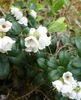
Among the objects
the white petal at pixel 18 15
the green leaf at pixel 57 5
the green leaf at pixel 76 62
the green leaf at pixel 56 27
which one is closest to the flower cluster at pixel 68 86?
the green leaf at pixel 76 62

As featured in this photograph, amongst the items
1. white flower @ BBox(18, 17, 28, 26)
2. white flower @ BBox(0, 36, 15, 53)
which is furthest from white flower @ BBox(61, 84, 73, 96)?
white flower @ BBox(18, 17, 28, 26)

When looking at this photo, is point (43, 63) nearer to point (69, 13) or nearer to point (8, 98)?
point (8, 98)

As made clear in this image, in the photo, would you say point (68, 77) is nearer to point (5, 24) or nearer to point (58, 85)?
point (58, 85)

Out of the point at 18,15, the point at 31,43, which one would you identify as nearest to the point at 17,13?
the point at 18,15

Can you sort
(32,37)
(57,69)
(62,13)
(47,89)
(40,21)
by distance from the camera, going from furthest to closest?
(62,13) → (40,21) → (47,89) → (57,69) → (32,37)

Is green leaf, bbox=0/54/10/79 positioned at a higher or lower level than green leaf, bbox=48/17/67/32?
lower

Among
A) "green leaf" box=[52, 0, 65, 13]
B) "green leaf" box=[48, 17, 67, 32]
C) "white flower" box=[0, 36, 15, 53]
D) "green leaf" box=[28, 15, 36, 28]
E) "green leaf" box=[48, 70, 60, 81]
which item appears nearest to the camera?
"white flower" box=[0, 36, 15, 53]

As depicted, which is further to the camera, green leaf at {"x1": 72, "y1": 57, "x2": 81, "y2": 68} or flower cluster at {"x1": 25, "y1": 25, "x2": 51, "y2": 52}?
green leaf at {"x1": 72, "y1": 57, "x2": 81, "y2": 68}

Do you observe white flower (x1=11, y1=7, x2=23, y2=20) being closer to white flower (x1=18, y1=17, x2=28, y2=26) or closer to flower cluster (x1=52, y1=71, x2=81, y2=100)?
white flower (x1=18, y1=17, x2=28, y2=26)

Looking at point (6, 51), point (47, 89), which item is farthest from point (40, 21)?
point (6, 51)
